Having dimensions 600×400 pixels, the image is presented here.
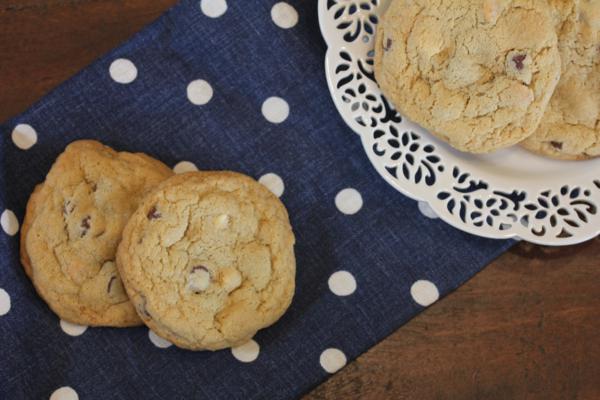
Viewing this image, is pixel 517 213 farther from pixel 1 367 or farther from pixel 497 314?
pixel 1 367

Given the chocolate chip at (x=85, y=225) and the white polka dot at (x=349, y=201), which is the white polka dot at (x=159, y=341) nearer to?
the chocolate chip at (x=85, y=225)

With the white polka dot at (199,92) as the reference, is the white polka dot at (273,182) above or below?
below

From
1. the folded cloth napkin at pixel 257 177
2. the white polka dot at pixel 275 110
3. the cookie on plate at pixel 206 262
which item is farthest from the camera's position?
the white polka dot at pixel 275 110

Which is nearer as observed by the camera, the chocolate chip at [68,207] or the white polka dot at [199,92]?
the chocolate chip at [68,207]

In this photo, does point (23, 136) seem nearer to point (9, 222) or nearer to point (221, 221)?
point (9, 222)

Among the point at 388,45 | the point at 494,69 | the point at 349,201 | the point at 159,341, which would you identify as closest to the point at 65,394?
the point at 159,341

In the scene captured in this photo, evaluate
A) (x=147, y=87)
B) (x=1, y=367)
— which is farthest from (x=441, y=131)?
(x=1, y=367)

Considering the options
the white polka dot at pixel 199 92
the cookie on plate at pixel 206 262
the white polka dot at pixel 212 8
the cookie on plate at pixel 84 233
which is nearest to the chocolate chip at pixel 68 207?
the cookie on plate at pixel 84 233
